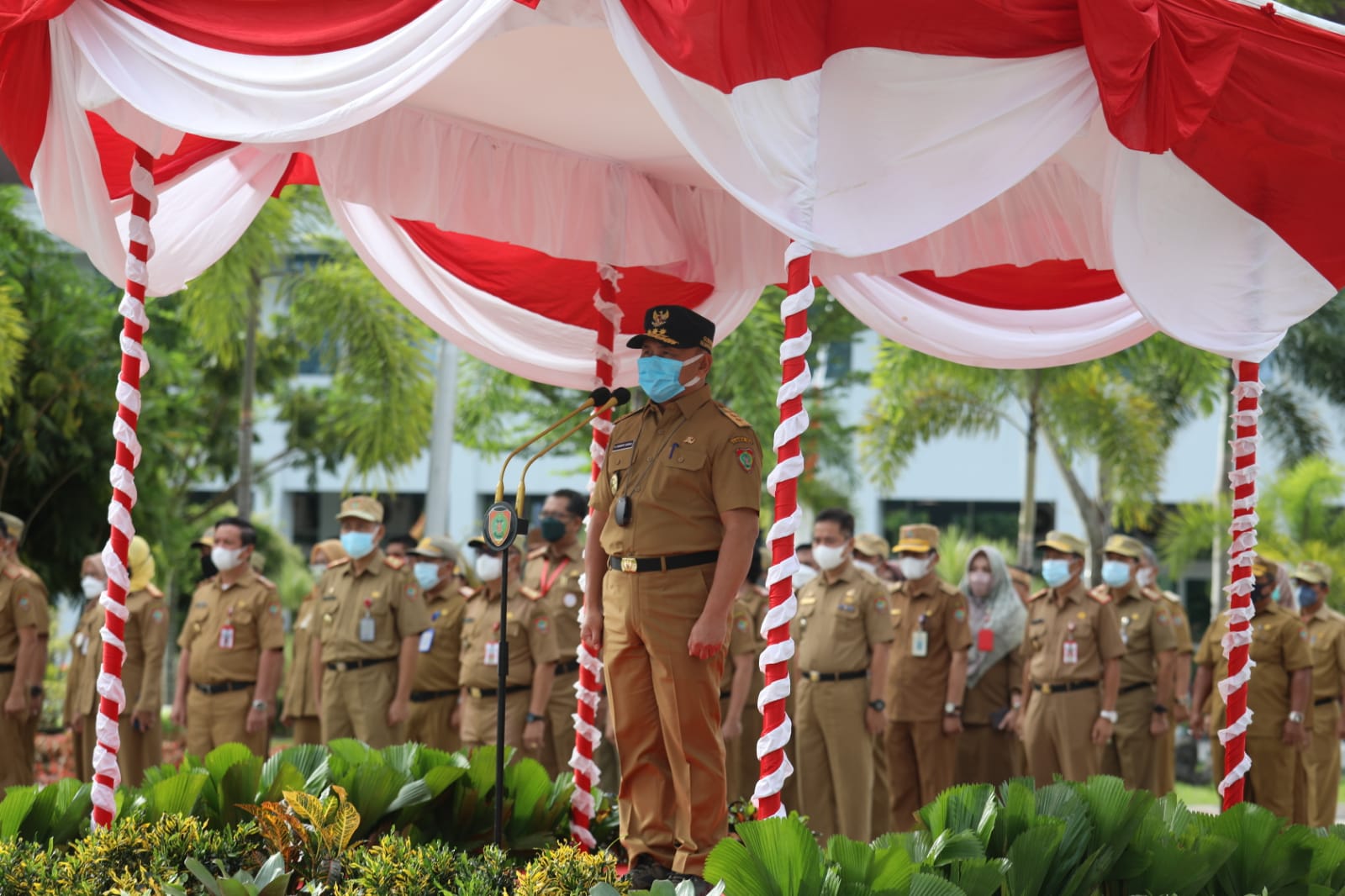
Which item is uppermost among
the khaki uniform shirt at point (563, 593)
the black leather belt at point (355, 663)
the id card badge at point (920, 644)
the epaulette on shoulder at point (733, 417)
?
the epaulette on shoulder at point (733, 417)

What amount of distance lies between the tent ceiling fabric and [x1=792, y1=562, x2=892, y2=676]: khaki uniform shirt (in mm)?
1815

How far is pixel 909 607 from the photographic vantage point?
889 centimetres

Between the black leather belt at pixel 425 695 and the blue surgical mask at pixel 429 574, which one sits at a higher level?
the blue surgical mask at pixel 429 574

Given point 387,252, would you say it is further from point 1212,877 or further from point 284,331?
point 284,331

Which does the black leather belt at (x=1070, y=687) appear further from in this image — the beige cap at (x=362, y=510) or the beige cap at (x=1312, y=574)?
the beige cap at (x=362, y=510)

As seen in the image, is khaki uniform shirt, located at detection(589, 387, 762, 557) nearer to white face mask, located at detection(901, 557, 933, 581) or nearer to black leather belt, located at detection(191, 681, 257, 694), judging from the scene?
white face mask, located at detection(901, 557, 933, 581)

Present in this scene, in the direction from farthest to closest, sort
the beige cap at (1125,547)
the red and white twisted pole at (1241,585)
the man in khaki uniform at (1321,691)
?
1. the man in khaki uniform at (1321,691)
2. the beige cap at (1125,547)
3. the red and white twisted pole at (1241,585)

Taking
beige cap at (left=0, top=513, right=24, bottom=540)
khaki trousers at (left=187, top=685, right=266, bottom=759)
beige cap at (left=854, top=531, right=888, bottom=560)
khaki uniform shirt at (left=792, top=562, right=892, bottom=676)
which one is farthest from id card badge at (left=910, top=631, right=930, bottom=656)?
beige cap at (left=0, top=513, right=24, bottom=540)

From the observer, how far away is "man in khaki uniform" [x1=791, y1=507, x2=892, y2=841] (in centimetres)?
791

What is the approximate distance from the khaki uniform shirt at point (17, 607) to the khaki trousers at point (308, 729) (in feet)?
5.23

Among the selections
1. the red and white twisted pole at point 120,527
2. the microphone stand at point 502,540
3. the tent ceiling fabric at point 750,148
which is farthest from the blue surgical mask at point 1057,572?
the red and white twisted pole at point 120,527

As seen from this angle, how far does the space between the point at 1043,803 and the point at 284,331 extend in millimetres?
13934

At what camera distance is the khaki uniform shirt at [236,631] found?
838cm

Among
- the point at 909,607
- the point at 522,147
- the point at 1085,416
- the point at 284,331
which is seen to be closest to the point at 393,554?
the point at 909,607
